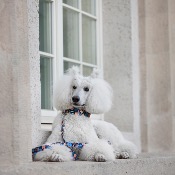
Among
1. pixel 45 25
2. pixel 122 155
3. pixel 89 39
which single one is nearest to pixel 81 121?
pixel 122 155

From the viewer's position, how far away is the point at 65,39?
5.67 metres

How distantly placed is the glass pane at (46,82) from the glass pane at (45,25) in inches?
4.6

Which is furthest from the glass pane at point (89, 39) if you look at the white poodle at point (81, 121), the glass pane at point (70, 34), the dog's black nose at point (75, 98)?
the dog's black nose at point (75, 98)

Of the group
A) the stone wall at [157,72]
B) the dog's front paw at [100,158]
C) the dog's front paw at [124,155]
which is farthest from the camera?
the stone wall at [157,72]

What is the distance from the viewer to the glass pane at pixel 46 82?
16.8ft

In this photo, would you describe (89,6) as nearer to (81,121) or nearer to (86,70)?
(86,70)

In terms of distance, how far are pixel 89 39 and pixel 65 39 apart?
0.58 m

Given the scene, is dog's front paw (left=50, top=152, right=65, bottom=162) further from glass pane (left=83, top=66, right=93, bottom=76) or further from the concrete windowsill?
glass pane (left=83, top=66, right=93, bottom=76)

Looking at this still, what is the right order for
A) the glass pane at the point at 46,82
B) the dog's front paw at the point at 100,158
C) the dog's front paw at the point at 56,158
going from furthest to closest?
the glass pane at the point at 46,82, the dog's front paw at the point at 100,158, the dog's front paw at the point at 56,158

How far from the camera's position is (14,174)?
10.8 ft

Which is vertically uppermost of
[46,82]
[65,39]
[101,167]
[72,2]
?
[72,2]

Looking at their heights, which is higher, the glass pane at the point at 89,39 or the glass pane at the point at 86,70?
the glass pane at the point at 89,39

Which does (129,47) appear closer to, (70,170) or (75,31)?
(75,31)

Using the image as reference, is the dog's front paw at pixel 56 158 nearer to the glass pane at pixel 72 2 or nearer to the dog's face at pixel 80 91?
the dog's face at pixel 80 91
